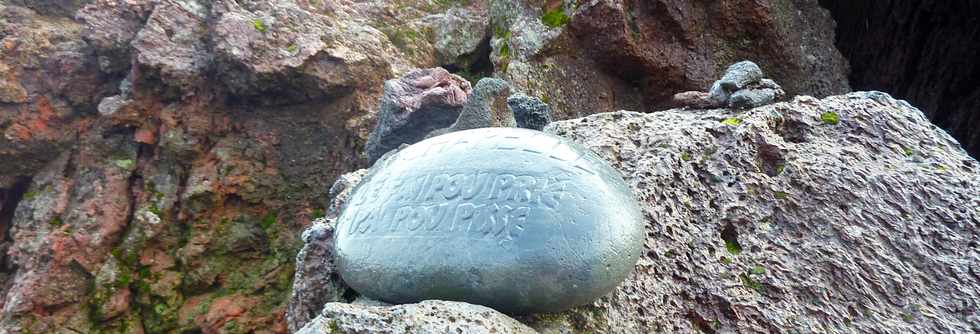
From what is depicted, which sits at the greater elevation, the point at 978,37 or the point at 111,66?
the point at 978,37

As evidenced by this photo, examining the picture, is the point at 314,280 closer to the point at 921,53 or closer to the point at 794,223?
the point at 794,223

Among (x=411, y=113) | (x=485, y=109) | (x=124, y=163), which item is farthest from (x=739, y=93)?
(x=124, y=163)

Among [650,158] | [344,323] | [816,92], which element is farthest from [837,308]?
[816,92]

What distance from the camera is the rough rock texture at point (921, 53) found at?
4.15 m

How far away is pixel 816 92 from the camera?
13.0 feet

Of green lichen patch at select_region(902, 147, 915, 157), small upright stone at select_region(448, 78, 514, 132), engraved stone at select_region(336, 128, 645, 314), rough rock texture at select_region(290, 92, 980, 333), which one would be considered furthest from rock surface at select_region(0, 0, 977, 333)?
engraved stone at select_region(336, 128, 645, 314)

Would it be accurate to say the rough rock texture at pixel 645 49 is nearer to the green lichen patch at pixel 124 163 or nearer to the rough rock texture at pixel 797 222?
the rough rock texture at pixel 797 222

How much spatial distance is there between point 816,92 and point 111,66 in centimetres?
429

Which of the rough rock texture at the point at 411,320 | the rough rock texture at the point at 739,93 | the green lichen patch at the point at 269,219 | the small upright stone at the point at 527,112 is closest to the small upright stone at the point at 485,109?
the small upright stone at the point at 527,112

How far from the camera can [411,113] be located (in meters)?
2.80

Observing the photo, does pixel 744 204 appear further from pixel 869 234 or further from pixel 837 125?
pixel 837 125

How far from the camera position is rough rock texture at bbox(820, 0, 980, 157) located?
4.15 meters

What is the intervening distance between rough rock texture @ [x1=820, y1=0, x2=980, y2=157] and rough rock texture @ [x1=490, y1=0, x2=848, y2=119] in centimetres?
53

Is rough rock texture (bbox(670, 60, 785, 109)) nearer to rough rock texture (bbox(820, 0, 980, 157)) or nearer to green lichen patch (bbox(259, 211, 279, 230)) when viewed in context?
rough rock texture (bbox(820, 0, 980, 157))
